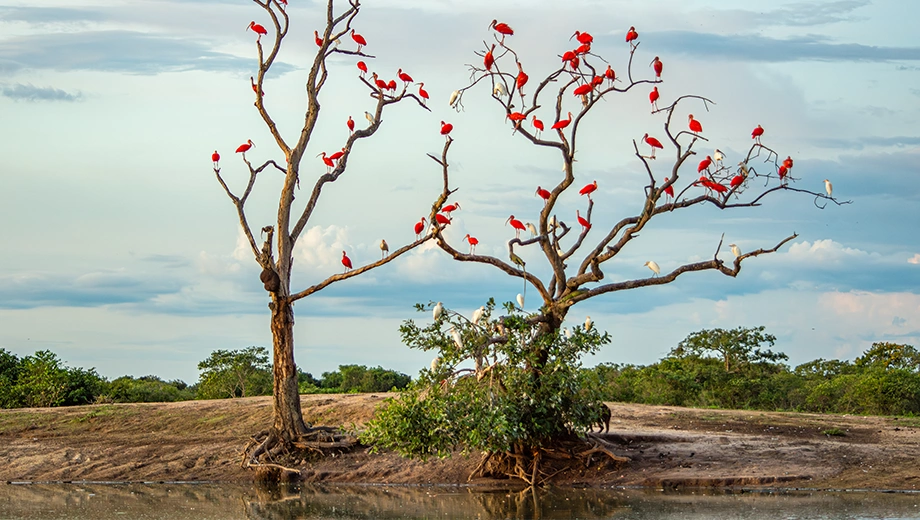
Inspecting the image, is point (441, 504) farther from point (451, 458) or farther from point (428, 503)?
point (451, 458)

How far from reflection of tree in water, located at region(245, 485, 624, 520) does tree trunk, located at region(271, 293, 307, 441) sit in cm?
140

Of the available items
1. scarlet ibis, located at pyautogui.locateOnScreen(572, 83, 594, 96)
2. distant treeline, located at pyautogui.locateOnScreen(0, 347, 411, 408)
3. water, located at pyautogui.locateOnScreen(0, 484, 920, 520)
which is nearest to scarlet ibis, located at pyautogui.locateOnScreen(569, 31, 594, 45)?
scarlet ibis, located at pyautogui.locateOnScreen(572, 83, 594, 96)

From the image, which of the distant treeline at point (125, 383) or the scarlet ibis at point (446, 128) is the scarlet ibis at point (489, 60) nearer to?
the scarlet ibis at point (446, 128)

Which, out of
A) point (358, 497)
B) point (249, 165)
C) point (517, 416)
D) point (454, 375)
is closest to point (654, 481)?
point (517, 416)

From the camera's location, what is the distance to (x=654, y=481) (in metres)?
14.0

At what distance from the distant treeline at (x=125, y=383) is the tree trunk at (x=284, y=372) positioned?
881 centimetres

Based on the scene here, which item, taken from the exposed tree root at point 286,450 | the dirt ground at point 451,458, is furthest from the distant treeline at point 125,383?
the exposed tree root at point 286,450

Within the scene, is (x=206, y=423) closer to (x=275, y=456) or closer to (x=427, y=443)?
(x=275, y=456)

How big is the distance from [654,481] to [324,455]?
549cm

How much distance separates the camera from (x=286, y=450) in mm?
16203

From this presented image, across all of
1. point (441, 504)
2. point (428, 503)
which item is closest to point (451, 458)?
point (428, 503)

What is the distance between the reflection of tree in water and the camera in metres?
12.0

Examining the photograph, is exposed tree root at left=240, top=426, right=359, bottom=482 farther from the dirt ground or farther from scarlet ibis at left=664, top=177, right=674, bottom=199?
scarlet ibis at left=664, top=177, right=674, bottom=199

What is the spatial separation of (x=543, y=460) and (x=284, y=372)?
4.51m
